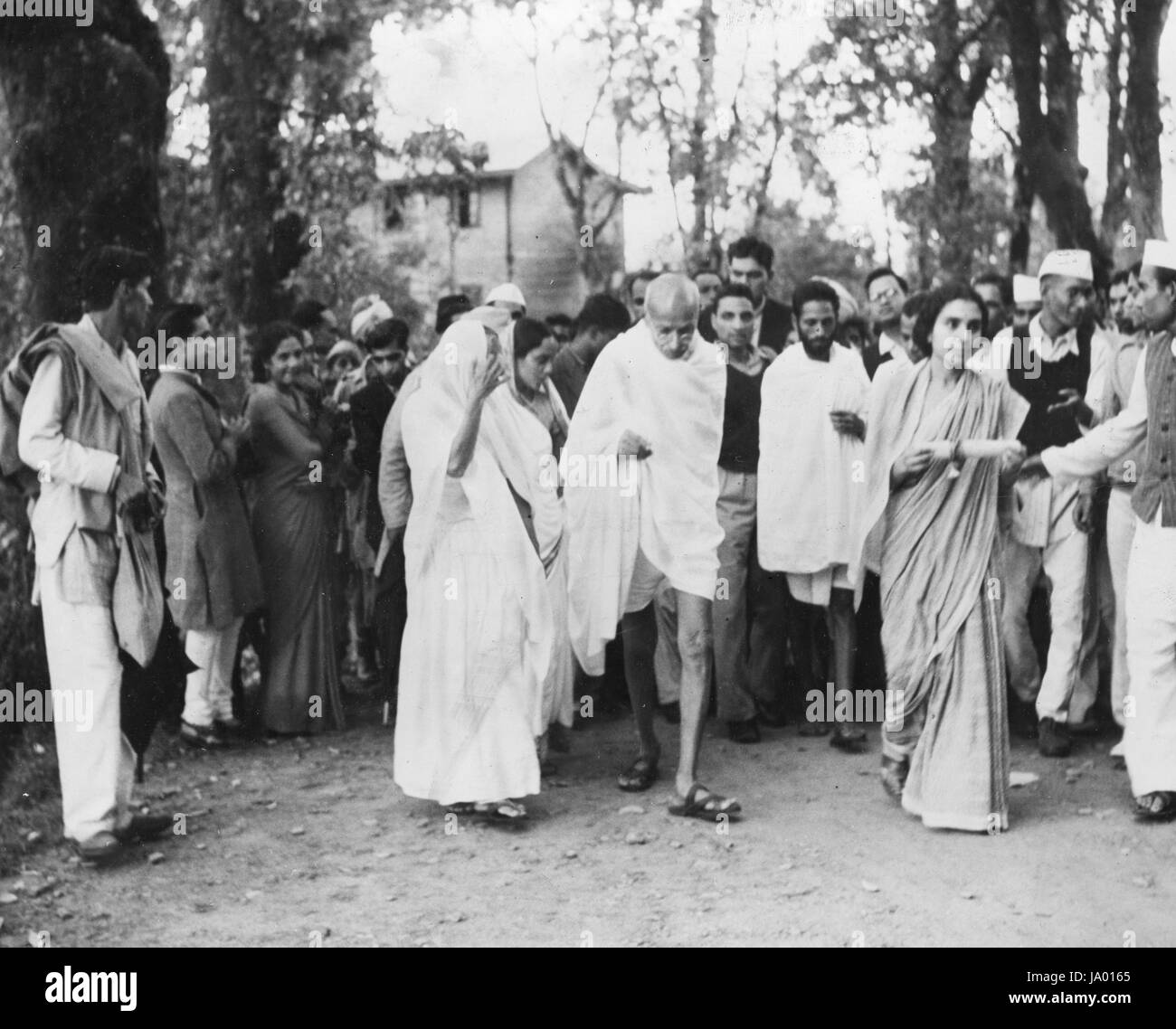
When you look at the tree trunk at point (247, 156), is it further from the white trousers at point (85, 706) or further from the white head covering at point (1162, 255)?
the white head covering at point (1162, 255)

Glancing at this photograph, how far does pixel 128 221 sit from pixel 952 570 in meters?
4.56

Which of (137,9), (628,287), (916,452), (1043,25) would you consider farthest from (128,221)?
(1043,25)

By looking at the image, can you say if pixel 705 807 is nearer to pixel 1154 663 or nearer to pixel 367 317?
A: pixel 1154 663

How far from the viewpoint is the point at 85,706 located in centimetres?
580

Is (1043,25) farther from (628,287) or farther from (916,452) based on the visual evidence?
(916,452)

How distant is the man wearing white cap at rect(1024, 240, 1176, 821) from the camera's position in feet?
20.5

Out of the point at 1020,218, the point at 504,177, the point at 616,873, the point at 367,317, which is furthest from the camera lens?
the point at 504,177

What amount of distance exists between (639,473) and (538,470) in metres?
0.45

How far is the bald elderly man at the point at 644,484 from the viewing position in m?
6.70

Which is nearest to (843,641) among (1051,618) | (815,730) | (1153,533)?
(815,730)

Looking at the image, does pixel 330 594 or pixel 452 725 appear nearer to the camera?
pixel 452 725

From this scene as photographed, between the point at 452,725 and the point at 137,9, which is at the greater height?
the point at 137,9

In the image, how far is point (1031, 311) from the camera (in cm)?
901

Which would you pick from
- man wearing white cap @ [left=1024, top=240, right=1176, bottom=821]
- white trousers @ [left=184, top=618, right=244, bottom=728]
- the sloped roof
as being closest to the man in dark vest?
white trousers @ [left=184, top=618, right=244, bottom=728]
